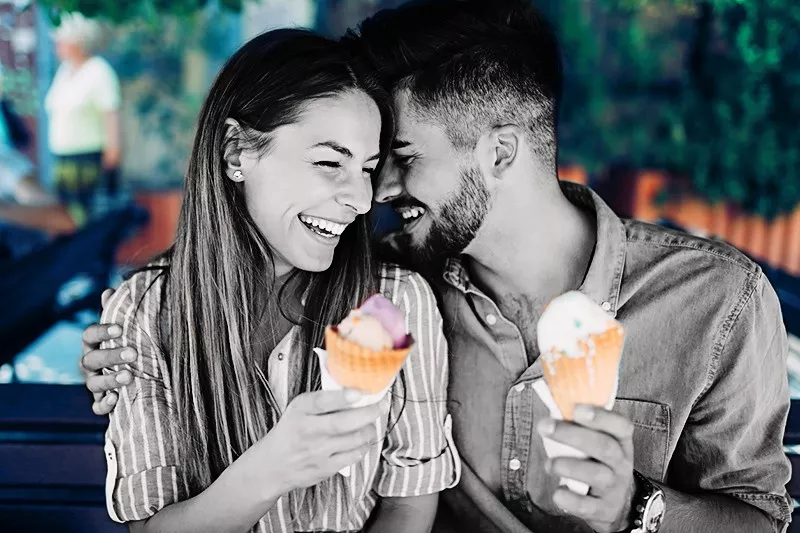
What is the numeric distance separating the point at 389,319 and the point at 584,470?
1.29ft

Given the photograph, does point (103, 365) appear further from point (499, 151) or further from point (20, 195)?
point (20, 195)

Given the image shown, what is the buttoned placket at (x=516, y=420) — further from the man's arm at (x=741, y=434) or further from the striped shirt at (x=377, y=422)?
the man's arm at (x=741, y=434)

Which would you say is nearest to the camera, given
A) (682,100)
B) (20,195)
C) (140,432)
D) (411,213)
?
(140,432)

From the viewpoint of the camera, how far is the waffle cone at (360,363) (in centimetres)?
121

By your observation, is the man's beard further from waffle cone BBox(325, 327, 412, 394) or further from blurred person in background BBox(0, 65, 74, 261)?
blurred person in background BBox(0, 65, 74, 261)

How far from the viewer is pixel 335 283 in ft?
5.96

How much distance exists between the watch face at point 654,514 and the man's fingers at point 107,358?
1.09 m

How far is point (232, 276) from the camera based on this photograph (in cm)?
174

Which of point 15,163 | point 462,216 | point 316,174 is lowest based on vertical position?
point 15,163

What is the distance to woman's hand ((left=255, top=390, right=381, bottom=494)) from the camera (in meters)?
1.25

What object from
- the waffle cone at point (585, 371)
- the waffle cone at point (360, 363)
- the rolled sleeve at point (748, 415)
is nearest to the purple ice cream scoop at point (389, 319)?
the waffle cone at point (360, 363)

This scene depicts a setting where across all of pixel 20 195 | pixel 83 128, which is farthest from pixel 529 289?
pixel 20 195

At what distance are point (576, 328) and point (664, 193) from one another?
520cm

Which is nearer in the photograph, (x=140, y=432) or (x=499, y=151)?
(x=140, y=432)
